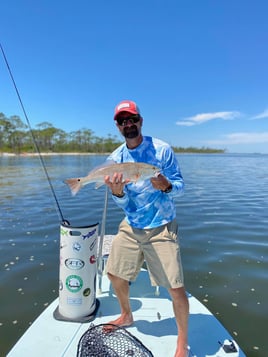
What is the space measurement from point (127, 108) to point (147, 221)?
1.15 metres

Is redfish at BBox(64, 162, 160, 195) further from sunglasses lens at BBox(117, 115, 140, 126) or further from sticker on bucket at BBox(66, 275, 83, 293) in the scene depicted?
sticker on bucket at BBox(66, 275, 83, 293)

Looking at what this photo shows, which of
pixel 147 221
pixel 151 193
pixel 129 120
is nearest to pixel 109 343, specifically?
pixel 147 221

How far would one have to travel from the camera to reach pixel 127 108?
2.66 m

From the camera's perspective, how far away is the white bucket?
2.79 meters

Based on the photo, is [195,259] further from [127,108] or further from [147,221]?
[127,108]

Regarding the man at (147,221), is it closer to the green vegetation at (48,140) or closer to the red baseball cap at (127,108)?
the red baseball cap at (127,108)

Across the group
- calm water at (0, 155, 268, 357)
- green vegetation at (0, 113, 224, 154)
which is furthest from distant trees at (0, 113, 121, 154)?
calm water at (0, 155, 268, 357)

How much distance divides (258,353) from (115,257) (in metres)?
2.07

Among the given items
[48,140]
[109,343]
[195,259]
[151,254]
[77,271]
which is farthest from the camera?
[48,140]

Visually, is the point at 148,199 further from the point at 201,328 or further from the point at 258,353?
the point at 258,353

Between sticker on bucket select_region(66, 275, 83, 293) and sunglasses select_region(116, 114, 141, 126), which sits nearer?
sunglasses select_region(116, 114, 141, 126)

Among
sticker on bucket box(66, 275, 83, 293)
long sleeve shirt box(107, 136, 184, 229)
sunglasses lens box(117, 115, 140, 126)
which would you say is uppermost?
sunglasses lens box(117, 115, 140, 126)

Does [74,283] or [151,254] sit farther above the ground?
[151,254]

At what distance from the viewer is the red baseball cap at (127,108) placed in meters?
2.66
